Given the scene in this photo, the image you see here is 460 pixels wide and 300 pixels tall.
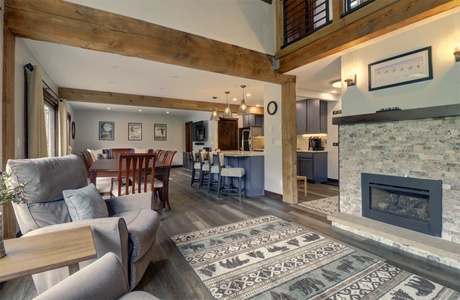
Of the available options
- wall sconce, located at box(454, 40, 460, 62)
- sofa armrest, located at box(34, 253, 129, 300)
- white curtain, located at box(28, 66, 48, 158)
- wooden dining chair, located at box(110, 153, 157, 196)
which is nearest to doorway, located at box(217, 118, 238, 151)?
wooden dining chair, located at box(110, 153, 157, 196)

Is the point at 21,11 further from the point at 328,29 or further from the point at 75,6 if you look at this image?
the point at 328,29

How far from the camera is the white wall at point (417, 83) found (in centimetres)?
222

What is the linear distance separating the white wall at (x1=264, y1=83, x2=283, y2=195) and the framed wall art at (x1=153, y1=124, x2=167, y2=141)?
7.12 meters

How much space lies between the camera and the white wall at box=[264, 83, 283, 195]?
446 cm

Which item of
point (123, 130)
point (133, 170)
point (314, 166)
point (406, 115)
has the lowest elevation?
point (314, 166)

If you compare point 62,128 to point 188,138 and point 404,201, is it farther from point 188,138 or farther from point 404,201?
point 404,201

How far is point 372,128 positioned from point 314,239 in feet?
5.33

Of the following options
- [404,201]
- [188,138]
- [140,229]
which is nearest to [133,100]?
[188,138]

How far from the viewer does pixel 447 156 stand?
2.22 m

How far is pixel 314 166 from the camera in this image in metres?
6.14

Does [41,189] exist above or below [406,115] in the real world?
below

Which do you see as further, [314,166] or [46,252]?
[314,166]

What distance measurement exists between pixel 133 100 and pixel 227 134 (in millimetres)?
3653

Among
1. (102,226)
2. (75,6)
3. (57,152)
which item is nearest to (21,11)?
(75,6)
